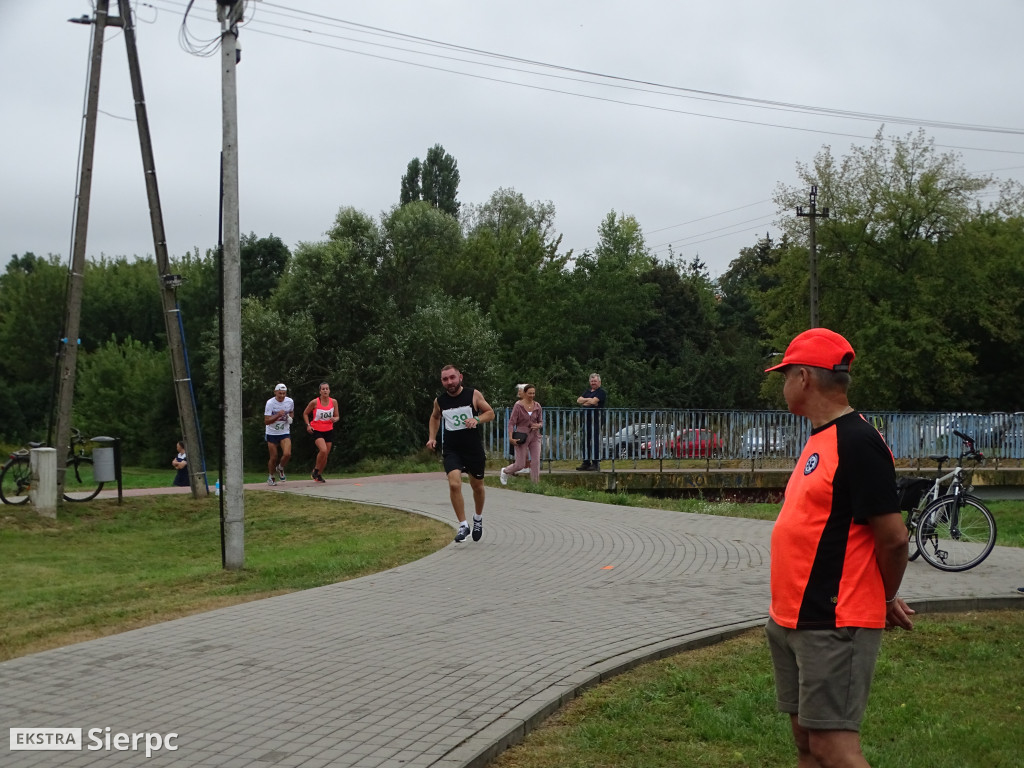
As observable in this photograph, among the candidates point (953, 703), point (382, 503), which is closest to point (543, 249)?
point (382, 503)

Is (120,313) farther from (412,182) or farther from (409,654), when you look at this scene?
(409,654)

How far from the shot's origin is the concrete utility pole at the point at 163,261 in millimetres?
16953

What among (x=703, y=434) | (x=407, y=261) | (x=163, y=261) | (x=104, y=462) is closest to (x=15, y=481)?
(x=104, y=462)

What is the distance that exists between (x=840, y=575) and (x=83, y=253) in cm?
1560

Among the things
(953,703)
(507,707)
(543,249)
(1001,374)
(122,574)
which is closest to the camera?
(507,707)

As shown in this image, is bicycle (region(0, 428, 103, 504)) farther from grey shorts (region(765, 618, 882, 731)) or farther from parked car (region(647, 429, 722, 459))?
grey shorts (region(765, 618, 882, 731))

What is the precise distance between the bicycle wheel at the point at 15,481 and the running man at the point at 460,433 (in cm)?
772

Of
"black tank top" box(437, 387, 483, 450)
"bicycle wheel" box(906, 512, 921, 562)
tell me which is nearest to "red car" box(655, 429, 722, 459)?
"black tank top" box(437, 387, 483, 450)

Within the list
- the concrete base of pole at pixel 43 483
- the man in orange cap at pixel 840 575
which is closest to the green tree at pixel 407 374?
the concrete base of pole at pixel 43 483

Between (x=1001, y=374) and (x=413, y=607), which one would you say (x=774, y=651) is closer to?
(x=413, y=607)

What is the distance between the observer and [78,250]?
16891mm

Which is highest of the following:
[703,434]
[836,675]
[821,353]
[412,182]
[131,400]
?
[412,182]

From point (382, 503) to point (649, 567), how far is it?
20.8 feet

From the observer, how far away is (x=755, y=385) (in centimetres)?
5969
